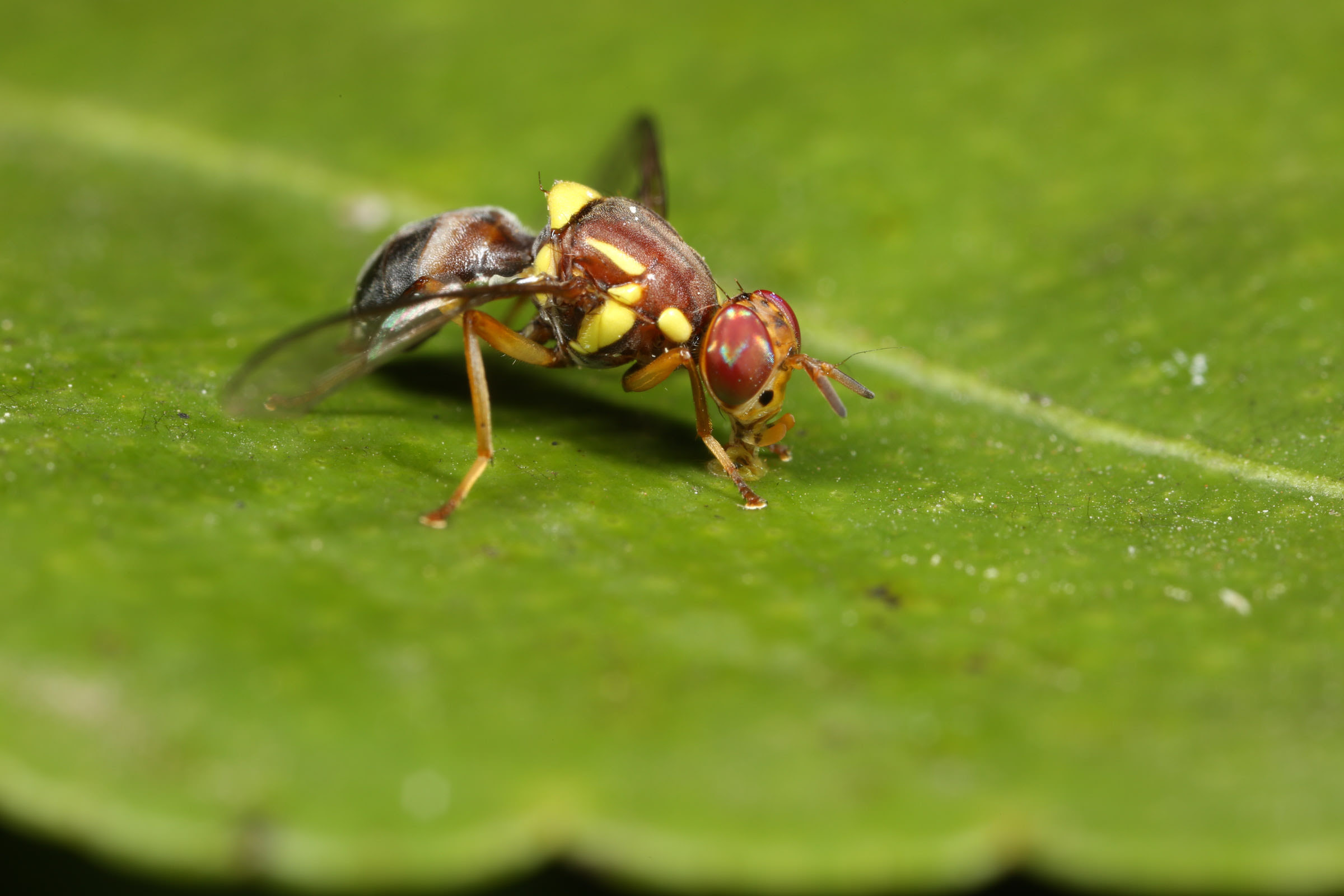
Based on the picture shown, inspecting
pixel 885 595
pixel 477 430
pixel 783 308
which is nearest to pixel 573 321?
pixel 477 430

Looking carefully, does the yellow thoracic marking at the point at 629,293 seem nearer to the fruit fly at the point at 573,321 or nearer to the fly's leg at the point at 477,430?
the fruit fly at the point at 573,321

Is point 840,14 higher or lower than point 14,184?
higher

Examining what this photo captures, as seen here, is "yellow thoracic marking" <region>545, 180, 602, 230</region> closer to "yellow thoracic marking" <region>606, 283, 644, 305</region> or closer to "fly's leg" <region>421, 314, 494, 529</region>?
"yellow thoracic marking" <region>606, 283, 644, 305</region>

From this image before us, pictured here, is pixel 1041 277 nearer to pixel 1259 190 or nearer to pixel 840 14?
pixel 1259 190

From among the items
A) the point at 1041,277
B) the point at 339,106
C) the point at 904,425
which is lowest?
the point at 904,425

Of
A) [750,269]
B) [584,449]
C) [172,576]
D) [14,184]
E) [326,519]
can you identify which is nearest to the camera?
[172,576]

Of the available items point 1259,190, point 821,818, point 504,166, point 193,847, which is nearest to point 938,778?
point 821,818

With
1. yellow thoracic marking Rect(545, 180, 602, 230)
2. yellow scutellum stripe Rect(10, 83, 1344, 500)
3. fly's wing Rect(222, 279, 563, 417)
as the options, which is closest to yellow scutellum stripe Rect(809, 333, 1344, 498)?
yellow scutellum stripe Rect(10, 83, 1344, 500)

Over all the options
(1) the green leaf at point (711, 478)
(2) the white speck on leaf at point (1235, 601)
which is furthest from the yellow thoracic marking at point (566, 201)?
(2) the white speck on leaf at point (1235, 601)
